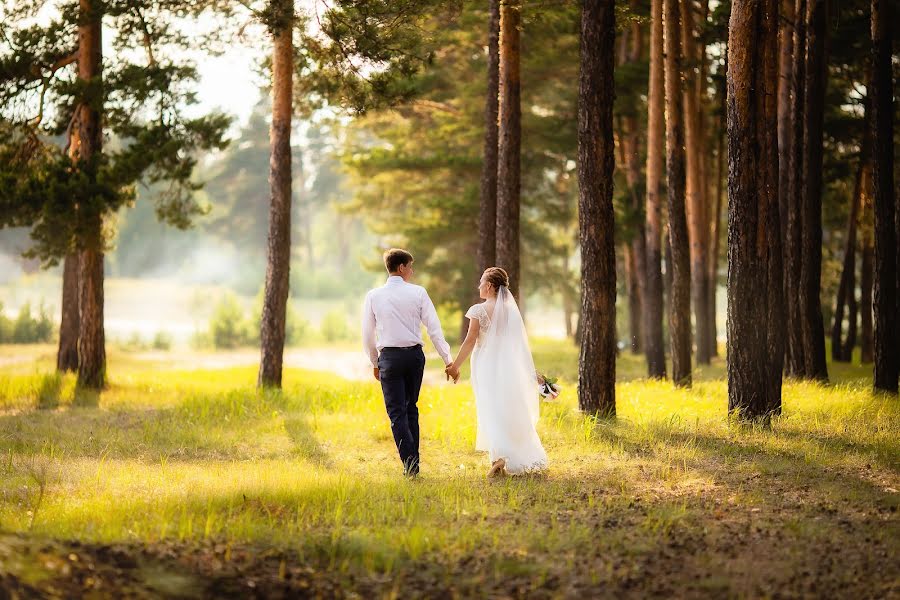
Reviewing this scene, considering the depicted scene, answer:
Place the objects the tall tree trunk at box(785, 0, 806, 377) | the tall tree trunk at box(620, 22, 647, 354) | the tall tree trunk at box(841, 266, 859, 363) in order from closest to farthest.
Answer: the tall tree trunk at box(785, 0, 806, 377) < the tall tree trunk at box(620, 22, 647, 354) < the tall tree trunk at box(841, 266, 859, 363)

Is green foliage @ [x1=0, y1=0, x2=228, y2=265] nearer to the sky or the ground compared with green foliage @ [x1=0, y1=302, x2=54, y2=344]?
nearer to the sky

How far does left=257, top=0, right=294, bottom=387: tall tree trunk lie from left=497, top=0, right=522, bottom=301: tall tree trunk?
3.80 meters

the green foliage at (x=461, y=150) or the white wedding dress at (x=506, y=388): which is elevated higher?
the green foliage at (x=461, y=150)

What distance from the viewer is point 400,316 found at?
8.56 meters

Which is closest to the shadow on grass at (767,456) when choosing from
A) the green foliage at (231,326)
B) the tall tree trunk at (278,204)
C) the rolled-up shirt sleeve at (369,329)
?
the rolled-up shirt sleeve at (369,329)

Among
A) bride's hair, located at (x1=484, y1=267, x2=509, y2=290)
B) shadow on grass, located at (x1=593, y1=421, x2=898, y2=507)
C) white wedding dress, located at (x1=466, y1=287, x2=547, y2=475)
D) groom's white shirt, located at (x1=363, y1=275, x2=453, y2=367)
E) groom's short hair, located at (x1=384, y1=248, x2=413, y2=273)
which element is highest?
groom's short hair, located at (x1=384, y1=248, x2=413, y2=273)

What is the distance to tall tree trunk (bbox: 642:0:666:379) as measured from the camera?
18641mm

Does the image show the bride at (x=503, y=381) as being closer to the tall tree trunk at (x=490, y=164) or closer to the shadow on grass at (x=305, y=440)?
the shadow on grass at (x=305, y=440)

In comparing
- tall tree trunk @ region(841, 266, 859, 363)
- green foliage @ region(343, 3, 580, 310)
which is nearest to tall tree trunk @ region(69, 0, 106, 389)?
green foliage @ region(343, 3, 580, 310)

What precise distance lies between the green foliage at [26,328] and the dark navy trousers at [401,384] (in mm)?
28681

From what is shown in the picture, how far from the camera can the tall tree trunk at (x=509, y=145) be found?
15328 mm

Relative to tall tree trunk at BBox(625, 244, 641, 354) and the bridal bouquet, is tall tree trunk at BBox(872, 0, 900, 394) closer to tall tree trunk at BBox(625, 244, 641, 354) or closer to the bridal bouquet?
the bridal bouquet

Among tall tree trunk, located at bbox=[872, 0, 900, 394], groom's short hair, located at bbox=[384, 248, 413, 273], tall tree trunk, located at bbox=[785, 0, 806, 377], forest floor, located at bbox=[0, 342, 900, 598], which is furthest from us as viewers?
tall tree trunk, located at bbox=[785, 0, 806, 377]

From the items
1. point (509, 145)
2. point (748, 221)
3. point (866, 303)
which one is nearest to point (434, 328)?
point (748, 221)
